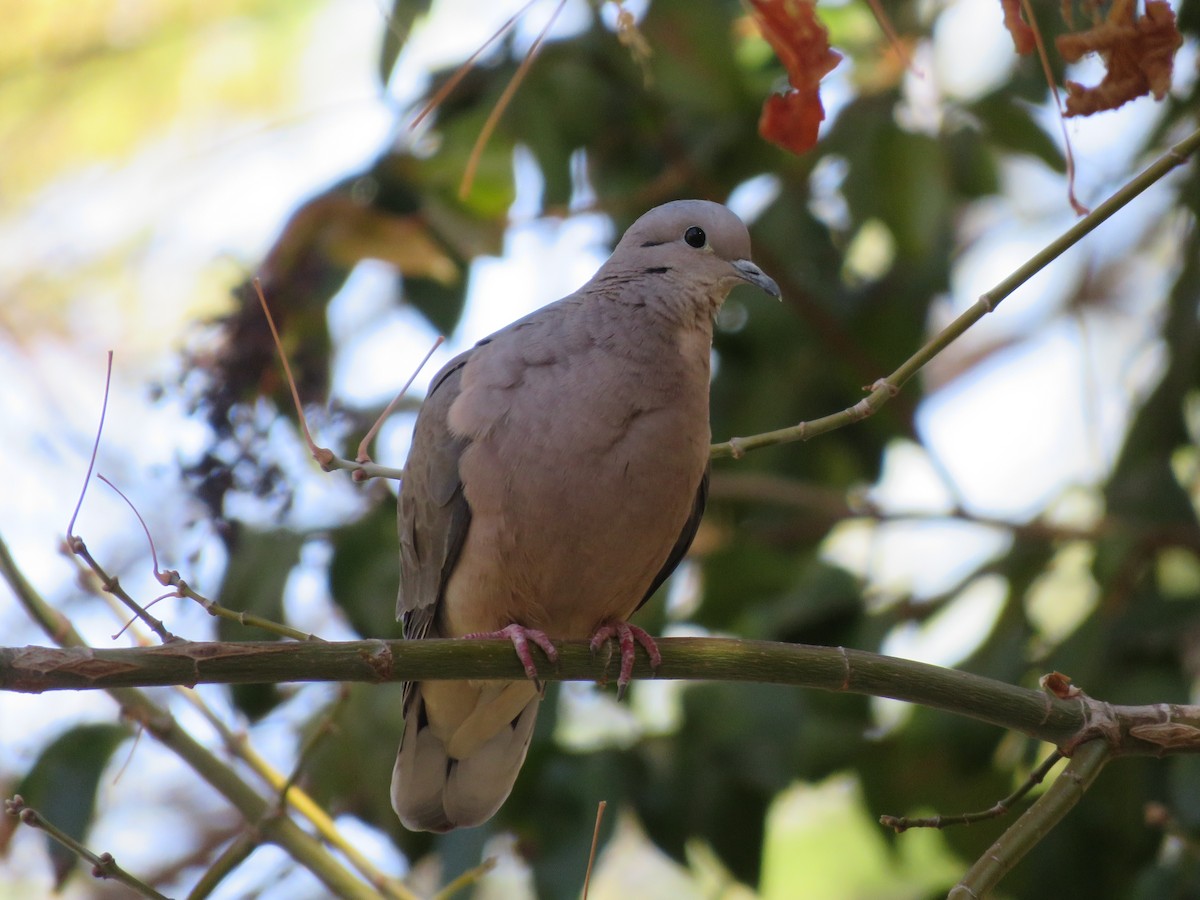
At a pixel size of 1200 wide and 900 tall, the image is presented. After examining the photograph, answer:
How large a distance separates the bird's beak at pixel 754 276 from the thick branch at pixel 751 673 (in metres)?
1.19

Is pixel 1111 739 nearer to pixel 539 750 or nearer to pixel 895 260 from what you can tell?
pixel 539 750

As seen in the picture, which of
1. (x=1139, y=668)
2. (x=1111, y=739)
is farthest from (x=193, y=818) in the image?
(x=1111, y=739)

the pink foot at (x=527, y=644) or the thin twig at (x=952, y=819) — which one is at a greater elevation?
the pink foot at (x=527, y=644)

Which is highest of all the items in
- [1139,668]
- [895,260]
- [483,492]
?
[895,260]

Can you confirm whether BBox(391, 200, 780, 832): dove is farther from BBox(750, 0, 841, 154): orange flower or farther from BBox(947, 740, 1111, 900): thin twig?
BBox(947, 740, 1111, 900): thin twig

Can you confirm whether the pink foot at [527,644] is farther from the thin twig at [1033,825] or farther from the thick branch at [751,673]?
the thin twig at [1033,825]

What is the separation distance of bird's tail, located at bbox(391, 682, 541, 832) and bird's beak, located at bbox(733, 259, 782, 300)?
111 centimetres

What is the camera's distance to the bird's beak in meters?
3.31

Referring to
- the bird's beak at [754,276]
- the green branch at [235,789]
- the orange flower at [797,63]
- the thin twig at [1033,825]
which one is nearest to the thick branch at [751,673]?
the thin twig at [1033,825]

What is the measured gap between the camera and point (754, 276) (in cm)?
332

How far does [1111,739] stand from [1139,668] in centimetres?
150

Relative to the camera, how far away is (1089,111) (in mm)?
2365

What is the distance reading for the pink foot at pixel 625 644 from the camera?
2530 mm

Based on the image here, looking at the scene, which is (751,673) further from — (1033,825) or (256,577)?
(256,577)
